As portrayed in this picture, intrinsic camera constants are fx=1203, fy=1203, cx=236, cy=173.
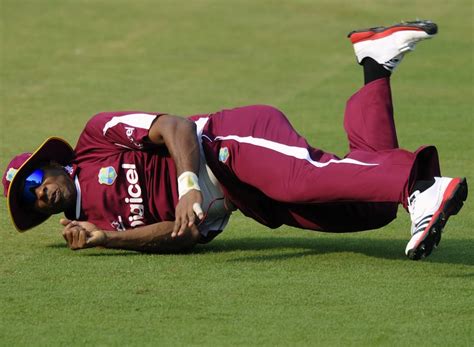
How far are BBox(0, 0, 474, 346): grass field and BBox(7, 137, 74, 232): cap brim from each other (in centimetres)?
21

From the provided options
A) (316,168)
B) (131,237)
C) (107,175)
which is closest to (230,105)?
(107,175)

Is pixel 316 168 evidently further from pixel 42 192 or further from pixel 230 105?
pixel 230 105

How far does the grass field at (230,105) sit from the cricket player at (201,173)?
0.70 feet

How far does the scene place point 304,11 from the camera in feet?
66.4

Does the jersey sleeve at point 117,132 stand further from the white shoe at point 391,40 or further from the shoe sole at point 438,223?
the shoe sole at point 438,223

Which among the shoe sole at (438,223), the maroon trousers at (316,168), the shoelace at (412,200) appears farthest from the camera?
the maroon trousers at (316,168)

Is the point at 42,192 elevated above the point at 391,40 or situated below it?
below

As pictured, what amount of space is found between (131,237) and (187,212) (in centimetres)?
66

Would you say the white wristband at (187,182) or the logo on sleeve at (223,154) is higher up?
the logo on sleeve at (223,154)

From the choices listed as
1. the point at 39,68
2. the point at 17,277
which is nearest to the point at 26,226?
the point at 17,277

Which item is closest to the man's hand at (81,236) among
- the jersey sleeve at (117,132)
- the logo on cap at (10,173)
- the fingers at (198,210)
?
the logo on cap at (10,173)

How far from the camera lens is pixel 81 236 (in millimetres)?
6938

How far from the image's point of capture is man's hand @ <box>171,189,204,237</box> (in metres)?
6.45

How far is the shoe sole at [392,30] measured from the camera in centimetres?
730
